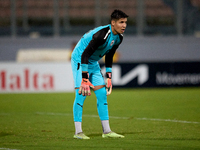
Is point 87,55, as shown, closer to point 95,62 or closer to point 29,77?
point 95,62

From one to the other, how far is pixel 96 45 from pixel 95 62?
51 centimetres

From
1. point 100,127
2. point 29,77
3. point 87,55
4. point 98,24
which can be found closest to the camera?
point 87,55

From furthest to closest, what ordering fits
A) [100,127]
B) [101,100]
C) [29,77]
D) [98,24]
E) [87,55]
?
[98,24] < [29,77] < [100,127] < [101,100] < [87,55]

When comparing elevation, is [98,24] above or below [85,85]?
above

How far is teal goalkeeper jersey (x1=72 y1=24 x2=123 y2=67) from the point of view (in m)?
5.12

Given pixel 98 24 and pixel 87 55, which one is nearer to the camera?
pixel 87 55

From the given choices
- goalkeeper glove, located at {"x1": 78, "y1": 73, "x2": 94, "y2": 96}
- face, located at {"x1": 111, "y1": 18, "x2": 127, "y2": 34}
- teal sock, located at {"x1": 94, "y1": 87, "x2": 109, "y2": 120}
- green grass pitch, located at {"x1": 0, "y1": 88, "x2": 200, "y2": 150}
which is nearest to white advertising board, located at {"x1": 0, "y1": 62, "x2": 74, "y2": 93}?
green grass pitch, located at {"x1": 0, "y1": 88, "x2": 200, "y2": 150}

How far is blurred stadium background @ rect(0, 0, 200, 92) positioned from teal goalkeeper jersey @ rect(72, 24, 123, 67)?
14.2 meters

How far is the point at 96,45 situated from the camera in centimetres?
512

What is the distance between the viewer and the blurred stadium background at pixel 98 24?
67.8ft

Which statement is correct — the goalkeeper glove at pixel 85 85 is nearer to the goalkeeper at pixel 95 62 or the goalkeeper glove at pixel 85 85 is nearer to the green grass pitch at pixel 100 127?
the goalkeeper at pixel 95 62

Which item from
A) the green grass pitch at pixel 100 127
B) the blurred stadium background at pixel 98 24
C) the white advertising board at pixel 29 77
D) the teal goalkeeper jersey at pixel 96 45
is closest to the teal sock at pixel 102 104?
the green grass pitch at pixel 100 127

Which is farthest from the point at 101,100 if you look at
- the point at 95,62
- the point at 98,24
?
the point at 98,24

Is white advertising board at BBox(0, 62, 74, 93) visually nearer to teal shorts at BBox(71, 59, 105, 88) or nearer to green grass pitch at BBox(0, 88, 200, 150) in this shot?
green grass pitch at BBox(0, 88, 200, 150)
